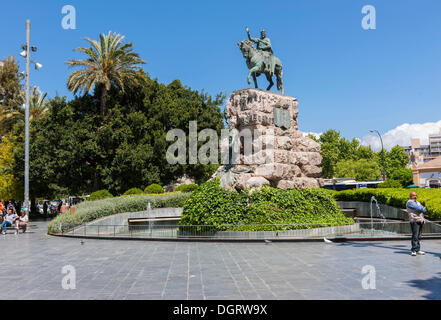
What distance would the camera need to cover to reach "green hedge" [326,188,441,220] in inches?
608

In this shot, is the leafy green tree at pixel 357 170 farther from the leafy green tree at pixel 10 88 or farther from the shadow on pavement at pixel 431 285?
the shadow on pavement at pixel 431 285

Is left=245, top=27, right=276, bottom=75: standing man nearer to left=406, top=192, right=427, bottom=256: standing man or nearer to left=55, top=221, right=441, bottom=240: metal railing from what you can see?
left=55, top=221, right=441, bottom=240: metal railing

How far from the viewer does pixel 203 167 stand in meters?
35.8

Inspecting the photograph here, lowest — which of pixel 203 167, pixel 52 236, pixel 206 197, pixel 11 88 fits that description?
pixel 52 236

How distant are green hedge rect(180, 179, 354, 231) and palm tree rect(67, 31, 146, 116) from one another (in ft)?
63.2

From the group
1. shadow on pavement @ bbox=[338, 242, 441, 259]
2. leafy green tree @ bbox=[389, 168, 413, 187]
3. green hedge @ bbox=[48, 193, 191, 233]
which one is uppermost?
leafy green tree @ bbox=[389, 168, 413, 187]

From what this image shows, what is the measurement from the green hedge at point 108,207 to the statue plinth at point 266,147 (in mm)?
7588

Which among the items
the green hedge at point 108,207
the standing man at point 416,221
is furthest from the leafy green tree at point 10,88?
the standing man at point 416,221

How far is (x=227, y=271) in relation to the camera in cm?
851

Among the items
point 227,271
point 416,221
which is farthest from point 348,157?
point 227,271

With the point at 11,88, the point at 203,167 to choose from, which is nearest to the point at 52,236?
the point at 203,167

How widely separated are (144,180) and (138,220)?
390 inches

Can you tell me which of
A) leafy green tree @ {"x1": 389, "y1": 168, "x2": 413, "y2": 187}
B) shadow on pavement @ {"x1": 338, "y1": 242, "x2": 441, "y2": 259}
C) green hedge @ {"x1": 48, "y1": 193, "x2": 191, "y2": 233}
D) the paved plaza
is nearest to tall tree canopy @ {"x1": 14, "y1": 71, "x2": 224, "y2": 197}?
green hedge @ {"x1": 48, "y1": 193, "x2": 191, "y2": 233}
